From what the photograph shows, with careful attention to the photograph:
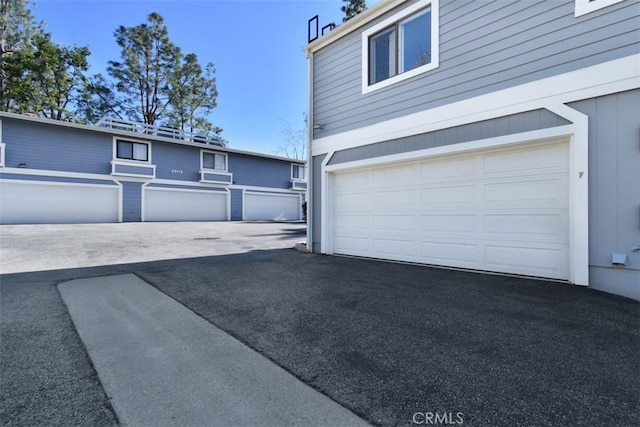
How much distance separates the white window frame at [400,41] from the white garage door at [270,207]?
51.4 ft

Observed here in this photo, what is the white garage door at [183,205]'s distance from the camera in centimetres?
1684

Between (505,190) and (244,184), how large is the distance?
18.0 meters

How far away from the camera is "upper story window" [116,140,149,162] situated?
1606 centimetres

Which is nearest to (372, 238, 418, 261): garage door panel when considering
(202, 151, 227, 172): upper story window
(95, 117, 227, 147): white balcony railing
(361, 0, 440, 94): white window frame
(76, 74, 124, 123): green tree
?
(361, 0, 440, 94): white window frame

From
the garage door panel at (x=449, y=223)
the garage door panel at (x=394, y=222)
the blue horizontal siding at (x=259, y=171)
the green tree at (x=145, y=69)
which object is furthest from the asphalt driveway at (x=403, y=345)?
the green tree at (x=145, y=69)

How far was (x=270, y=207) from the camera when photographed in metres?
22.2

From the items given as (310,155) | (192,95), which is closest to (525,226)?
(310,155)

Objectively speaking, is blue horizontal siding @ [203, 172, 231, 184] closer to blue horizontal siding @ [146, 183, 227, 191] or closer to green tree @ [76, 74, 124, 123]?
blue horizontal siding @ [146, 183, 227, 191]

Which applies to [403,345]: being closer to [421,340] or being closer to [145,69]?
[421,340]

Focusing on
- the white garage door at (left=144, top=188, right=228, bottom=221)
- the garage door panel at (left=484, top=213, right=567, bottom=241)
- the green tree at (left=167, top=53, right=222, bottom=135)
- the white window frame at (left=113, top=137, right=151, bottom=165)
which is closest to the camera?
the garage door panel at (left=484, top=213, right=567, bottom=241)

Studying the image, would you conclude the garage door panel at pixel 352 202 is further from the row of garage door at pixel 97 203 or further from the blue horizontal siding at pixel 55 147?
the blue horizontal siding at pixel 55 147

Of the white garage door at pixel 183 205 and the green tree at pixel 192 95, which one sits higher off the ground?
the green tree at pixel 192 95

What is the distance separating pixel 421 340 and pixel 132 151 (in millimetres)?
18372

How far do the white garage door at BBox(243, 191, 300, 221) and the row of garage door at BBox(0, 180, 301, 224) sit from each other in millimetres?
69
